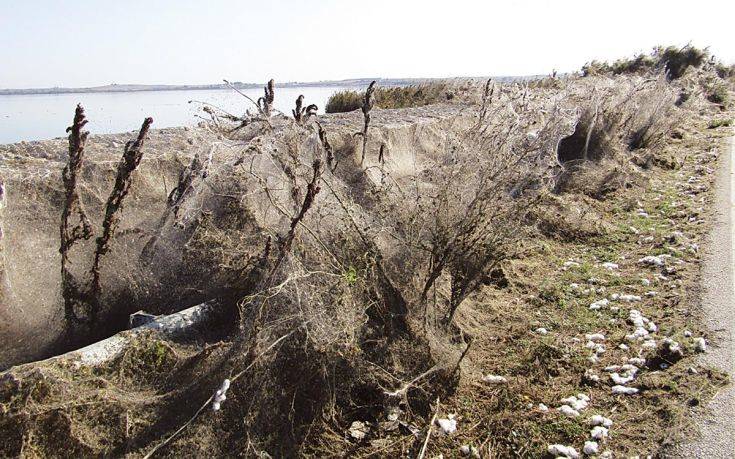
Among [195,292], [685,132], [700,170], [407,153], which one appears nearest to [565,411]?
[195,292]

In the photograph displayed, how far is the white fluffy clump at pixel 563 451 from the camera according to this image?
9.59ft

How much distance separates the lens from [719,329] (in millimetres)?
4027

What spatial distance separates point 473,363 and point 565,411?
2.41 feet

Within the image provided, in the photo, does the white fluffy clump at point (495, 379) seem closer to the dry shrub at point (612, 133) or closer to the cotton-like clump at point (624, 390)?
the cotton-like clump at point (624, 390)

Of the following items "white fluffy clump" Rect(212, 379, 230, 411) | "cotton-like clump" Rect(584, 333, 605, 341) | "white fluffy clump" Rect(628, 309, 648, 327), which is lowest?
"cotton-like clump" Rect(584, 333, 605, 341)

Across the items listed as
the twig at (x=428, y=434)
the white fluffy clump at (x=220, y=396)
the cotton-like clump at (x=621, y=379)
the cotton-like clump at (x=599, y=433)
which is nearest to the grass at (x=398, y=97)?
the cotton-like clump at (x=621, y=379)

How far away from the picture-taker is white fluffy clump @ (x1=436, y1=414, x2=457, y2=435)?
3.19 meters

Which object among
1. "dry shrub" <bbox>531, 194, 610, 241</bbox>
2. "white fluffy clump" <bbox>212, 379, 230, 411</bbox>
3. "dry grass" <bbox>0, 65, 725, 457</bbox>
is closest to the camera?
"white fluffy clump" <bbox>212, 379, 230, 411</bbox>

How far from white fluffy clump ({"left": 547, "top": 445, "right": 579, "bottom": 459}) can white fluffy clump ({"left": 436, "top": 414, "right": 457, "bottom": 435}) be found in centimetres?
54

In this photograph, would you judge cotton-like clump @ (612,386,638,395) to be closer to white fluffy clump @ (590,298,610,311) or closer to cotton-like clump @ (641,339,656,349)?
cotton-like clump @ (641,339,656,349)

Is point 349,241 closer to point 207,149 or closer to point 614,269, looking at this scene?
point 207,149

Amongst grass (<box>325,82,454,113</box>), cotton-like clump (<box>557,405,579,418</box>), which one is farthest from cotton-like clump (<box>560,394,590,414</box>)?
grass (<box>325,82,454,113</box>)

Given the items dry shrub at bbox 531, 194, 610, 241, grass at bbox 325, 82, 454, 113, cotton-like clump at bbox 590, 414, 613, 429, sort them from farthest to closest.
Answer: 1. grass at bbox 325, 82, 454, 113
2. dry shrub at bbox 531, 194, 610, 241
3. cotton-like clump at bbox 590, 414, 613, 429

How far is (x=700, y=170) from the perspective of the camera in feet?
31.2
